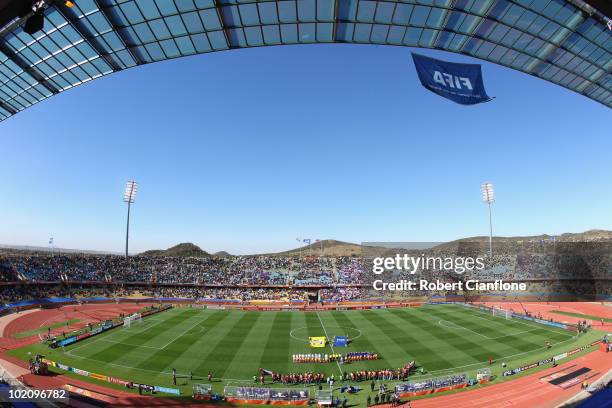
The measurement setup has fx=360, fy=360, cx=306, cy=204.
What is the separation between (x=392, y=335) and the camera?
49000mm

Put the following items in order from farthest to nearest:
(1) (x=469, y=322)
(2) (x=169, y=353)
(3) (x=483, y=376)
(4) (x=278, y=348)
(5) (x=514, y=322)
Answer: (1) (x=469, y=322), (5) (x=514, y=322), (4) (x=278, y=348), (2) (x=169, y=353), (3) (x=483, y=376)

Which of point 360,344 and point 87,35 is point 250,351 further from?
point 87,35

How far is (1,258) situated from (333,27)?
324ft

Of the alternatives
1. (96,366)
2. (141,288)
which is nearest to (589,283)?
(96,366)

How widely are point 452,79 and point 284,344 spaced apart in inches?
1479

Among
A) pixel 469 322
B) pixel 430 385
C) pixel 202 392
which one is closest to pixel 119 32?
pixel 202 392

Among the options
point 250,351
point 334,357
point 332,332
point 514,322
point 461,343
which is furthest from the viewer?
point 514,322

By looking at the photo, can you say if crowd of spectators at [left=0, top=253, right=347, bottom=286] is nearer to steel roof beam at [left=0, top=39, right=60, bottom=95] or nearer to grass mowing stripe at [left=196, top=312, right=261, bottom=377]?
grass mowing stripe at [left=196, top=312, right=261, bottom=377]

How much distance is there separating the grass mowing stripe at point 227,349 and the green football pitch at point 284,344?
0.36ft

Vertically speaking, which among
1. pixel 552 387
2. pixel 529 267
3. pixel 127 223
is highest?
pixel 127 223

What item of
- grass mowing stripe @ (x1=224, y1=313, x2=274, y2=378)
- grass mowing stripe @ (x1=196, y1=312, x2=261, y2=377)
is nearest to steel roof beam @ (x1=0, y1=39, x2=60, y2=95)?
grass mowing stripe @ (x1=196, y1=312, x2=261, y2=377)

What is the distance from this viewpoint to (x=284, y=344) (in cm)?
4541

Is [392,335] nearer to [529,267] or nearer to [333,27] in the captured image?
[333,27]

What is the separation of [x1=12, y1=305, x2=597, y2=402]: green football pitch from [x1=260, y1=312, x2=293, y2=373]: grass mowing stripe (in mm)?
103
